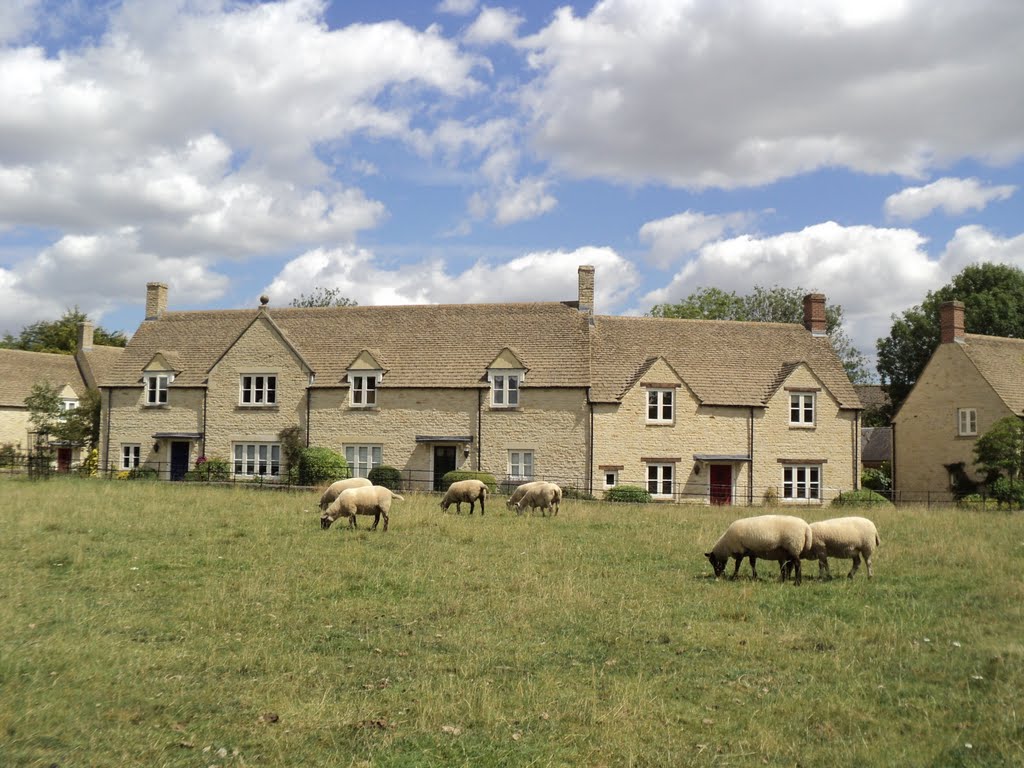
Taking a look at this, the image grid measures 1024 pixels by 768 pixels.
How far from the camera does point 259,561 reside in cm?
1773

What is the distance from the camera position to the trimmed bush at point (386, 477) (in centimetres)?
4231

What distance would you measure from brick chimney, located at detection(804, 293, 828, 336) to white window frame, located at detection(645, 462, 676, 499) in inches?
498

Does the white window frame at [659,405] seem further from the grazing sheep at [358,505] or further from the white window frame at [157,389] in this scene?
the white window frame at [157,389]

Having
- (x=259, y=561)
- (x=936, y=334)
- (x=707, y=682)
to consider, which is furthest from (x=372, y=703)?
(x=936, y=334)

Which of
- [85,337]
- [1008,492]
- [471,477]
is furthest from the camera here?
[85,337]

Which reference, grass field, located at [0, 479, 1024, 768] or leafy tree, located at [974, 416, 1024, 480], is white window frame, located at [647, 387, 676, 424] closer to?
leafy tree, located at [974, 416, 1024, 480]

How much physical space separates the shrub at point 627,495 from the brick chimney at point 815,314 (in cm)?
1576

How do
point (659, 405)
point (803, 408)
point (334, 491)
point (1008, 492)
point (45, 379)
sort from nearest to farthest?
point (334, 491), point (1008, 492), point (659, 405), point (803, 408), point (45, 379)

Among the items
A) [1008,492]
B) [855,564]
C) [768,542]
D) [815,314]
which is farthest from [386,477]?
[1008,492]

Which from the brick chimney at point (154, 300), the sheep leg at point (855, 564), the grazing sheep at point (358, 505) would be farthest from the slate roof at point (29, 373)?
the sheep leg at point (855, 564)

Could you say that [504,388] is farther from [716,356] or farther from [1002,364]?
[1002,364]

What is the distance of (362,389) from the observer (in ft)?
147

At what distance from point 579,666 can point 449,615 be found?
3.20 meters

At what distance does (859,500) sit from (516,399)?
16461 mm
